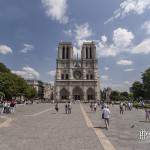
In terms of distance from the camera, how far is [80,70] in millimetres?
138375

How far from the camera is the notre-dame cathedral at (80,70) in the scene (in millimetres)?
134625

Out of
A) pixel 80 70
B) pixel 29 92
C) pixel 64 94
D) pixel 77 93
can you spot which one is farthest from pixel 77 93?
pixel 29 92

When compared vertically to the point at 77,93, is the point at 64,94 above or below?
below

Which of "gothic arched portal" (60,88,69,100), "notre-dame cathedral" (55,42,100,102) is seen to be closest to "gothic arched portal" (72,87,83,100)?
"notre-dame cathedral" (55,42,100,102)

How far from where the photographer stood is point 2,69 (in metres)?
97.3

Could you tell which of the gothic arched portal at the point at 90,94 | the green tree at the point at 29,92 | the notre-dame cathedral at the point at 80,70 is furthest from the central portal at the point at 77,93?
the green tree at the point at 29,92

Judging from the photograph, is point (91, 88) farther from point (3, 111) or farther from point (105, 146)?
point (105, 146)

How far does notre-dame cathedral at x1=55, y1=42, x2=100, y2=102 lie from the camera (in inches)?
5300

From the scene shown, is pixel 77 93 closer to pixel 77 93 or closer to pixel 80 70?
pixel 77 93

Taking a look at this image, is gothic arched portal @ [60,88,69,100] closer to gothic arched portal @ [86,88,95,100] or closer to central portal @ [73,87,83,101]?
central portal @ [73,87,83,101]

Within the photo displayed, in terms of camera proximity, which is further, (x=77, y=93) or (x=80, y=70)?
(x=77, y=93)

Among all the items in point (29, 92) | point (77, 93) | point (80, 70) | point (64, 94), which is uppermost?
point (80, 70)

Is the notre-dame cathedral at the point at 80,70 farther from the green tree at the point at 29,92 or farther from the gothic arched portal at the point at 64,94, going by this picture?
the green tree at the point at 29,92

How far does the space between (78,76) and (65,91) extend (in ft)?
30.5
